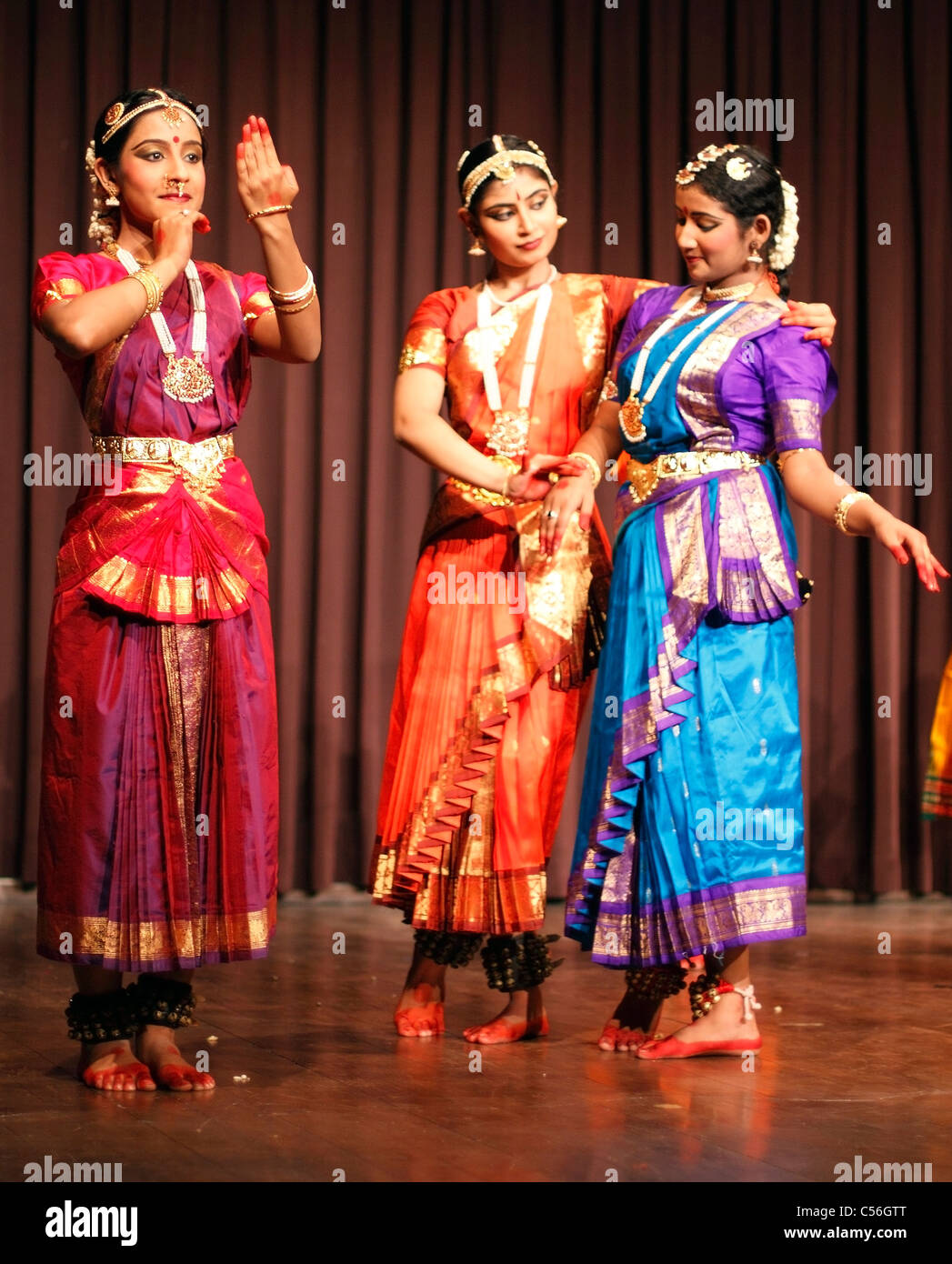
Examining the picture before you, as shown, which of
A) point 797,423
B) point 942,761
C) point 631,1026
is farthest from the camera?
point 942,761

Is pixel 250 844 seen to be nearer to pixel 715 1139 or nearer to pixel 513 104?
pixel 715 1139

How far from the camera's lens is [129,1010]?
117 inches

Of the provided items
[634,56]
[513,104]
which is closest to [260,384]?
[513,104]

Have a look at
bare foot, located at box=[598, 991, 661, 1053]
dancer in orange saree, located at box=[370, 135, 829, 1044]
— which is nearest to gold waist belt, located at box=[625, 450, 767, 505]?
dancer in orange saree, located at box=[370, 135, 829, 1044]

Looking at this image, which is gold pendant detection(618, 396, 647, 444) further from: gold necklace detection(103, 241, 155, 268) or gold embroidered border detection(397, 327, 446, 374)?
gold necklace detection(103, 241, 155, 268)

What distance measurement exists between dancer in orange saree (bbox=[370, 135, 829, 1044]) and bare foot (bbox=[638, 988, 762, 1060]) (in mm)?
312

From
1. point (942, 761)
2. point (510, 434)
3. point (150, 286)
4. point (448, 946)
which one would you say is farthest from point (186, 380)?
point (942, 761)

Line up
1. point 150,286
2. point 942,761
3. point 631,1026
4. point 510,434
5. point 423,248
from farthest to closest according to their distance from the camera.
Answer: point 423,248 → point 942,761 → point 510,434 → point 631,1026 → point 150,286

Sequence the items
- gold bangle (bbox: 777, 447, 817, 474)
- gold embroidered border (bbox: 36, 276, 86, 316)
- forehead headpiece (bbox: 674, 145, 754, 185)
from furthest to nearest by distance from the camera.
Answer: forehead headpiece (bbox: 674, 145, 754, 185), gold bangle (bbox: 777, 447, 817, 474), gold embroidered border (bbox: 36, 276, 86, 316)

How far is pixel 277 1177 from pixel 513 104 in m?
4.12

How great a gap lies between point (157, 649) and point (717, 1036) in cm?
124

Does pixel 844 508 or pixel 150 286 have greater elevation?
pixel 150 286

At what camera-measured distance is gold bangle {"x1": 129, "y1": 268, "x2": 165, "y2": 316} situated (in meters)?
2.79

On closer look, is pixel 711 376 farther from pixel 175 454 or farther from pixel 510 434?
pixel 175 454
